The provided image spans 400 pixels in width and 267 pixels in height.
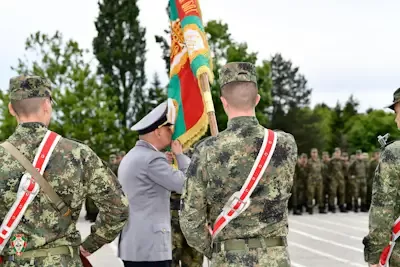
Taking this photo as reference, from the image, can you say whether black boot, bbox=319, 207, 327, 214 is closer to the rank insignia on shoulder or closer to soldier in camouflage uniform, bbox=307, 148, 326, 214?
soldier in camouflage uniform, bbox=307, 148, 326, 214

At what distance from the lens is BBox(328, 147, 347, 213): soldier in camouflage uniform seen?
63.3 ft

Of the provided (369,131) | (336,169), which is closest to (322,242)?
(336,169)

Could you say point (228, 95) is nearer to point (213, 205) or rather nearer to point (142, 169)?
point (213, 205)

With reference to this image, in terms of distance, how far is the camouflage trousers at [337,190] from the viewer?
19297 millimetres

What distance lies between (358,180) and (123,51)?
3193 cm

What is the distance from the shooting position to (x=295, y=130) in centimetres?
4984

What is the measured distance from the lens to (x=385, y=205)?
4180 mm

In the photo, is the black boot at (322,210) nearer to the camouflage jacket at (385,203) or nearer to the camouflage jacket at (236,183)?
the camouflage jacket at (385,203)

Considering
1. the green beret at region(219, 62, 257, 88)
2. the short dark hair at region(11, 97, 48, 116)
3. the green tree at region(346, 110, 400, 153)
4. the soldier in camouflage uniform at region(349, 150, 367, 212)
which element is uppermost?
the green tree at region(346, 110, 400, 153)

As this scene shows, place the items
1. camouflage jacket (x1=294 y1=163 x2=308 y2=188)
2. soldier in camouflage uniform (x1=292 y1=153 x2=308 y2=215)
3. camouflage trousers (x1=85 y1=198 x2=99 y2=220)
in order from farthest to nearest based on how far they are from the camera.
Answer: camouflage jacket (x1=294 y1=163 x2=308 y2=188)
soldier in camouflage uniform (x1=292 y1=153 x2=308 y2=215)
camouflage trousers (x1=85 y1=198 x2=99 y2=220)

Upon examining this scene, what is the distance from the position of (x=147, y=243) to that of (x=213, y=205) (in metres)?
Answer: 1.29

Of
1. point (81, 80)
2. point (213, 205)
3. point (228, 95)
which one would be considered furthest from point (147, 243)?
point (81, 80)

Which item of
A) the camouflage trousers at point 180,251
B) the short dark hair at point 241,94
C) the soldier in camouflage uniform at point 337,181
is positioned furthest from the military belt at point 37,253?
the soldier in camouflage uniform at point 337,181

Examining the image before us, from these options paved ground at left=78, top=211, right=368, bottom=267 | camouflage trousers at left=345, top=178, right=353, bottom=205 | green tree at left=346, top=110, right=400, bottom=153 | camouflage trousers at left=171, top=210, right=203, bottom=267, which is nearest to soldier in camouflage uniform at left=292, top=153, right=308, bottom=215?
paved ground at left=78, top=211, right=368, bottom=267
